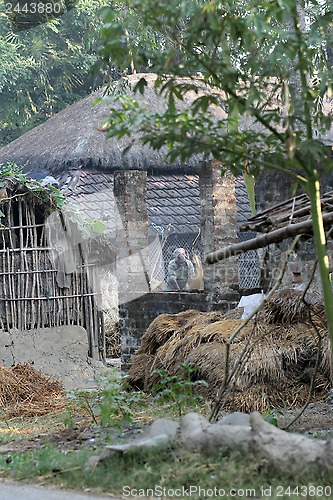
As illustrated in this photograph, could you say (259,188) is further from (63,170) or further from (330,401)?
(63,170)

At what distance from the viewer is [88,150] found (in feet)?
58.3

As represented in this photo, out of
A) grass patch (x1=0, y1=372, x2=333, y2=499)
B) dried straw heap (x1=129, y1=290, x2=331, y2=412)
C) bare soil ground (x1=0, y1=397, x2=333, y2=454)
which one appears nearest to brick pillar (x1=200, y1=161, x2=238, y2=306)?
dried straw heap (x1=129, y1=290, x2=331, y2=412)

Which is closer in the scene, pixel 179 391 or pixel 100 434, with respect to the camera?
pixel 100 434

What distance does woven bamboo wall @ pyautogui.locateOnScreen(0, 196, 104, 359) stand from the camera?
12922 millimetres

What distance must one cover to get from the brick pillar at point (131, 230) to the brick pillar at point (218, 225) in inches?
52.6

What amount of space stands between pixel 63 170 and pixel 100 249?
4.41 metres

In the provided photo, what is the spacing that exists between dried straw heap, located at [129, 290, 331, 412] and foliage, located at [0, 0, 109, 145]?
16.2m

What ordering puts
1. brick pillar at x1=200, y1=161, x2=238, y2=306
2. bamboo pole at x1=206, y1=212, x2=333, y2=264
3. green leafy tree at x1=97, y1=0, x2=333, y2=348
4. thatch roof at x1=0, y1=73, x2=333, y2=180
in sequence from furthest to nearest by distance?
thatch roof at x1=0, y1=73, x2=333, y2=180 < brick pillar at x1=200, y1=161, x2=238, y2=306 < bamboo pole at x1=206, y1=212, x2=333, y2=264 < green leafy tree at x1=97, y1=0, x2=333, y2=348

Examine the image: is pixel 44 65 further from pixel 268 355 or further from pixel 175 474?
pixel 175 474

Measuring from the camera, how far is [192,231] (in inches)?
738

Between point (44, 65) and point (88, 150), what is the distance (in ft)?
28.2

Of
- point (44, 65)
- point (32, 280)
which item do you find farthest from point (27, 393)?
point (44, 65)

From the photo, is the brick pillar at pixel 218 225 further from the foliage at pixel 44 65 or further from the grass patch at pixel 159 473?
the foliage at pixel 44 65

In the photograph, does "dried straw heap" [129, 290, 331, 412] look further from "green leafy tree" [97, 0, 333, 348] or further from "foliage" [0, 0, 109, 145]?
"foliage" [0, 0, 109, 145]
